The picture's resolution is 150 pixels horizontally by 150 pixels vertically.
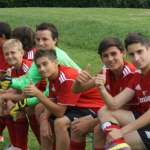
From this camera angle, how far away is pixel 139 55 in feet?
14.0

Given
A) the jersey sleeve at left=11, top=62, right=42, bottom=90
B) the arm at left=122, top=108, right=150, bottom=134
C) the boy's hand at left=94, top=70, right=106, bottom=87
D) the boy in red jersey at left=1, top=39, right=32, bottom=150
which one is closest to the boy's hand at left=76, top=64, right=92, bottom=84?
the boy's hand at left=94, top=70, right=106, bottom=87

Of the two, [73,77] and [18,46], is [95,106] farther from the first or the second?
[18,46]

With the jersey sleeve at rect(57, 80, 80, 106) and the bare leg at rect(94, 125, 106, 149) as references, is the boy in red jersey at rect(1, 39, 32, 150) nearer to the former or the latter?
the jersey sleeve at rect(57, 80, 80, 106)

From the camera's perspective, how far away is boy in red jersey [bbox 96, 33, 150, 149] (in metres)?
4.15

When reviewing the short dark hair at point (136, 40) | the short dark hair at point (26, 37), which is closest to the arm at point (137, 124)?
the short dark hair at point (136, 40)

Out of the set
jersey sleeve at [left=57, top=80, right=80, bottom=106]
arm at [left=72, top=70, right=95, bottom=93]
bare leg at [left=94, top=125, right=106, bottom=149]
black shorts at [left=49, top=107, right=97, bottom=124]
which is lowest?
bare leg at [left=94, top=125, right=106, bottom=149]

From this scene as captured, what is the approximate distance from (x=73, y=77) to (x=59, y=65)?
20 centimetres

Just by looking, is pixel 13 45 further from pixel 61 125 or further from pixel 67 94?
pixel 61 125

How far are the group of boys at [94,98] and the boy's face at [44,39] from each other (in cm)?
23

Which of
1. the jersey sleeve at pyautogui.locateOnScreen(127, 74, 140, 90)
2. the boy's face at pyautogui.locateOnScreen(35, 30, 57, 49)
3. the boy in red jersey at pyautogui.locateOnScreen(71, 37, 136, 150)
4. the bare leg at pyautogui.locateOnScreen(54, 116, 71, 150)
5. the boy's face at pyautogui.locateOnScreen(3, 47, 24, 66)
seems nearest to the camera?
the jersey sleeve at pyautogui.locateOnScreen(127, 74, 140, 90)

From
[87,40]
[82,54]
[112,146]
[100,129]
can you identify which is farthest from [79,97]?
[87,40]

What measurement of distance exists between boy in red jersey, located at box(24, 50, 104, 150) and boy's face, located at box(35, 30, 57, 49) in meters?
0.64

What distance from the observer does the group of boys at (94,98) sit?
423 cm

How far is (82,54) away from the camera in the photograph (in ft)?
41.3
